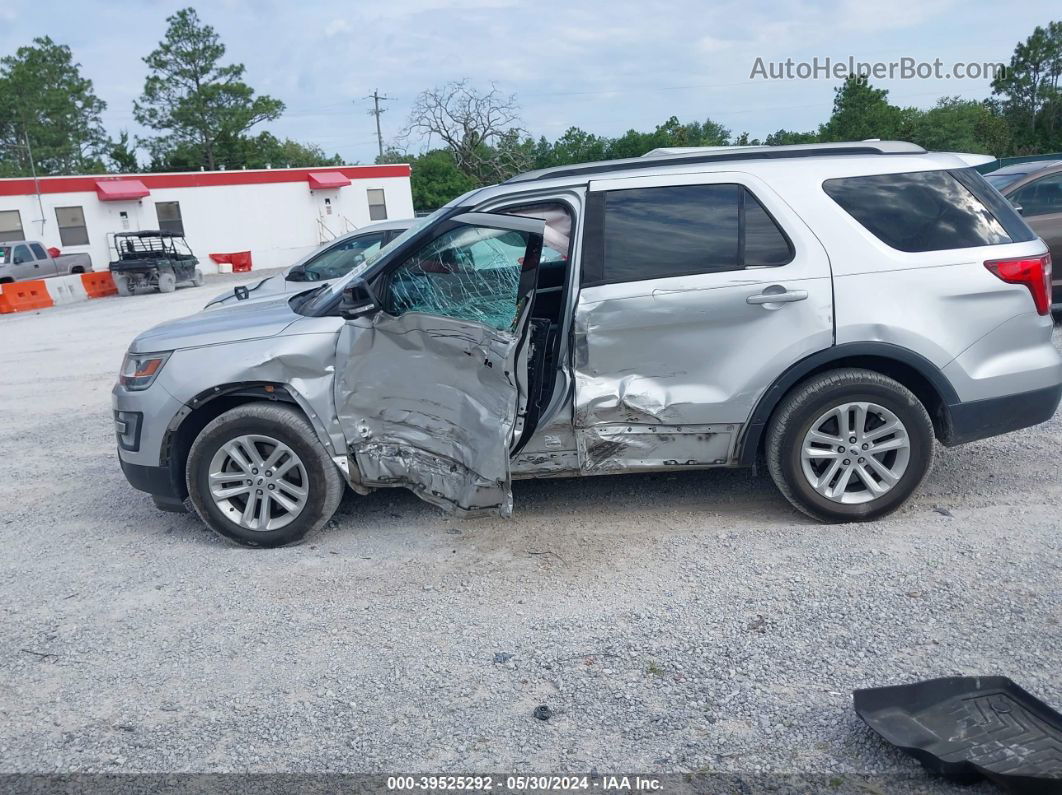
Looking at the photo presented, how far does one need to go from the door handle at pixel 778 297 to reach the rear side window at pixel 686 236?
0.55 feet

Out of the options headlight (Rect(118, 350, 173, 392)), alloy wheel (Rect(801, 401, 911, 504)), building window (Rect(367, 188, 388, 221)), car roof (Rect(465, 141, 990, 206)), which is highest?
building window (Rect(367, 188, 388, 221))

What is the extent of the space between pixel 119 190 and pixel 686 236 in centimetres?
3665

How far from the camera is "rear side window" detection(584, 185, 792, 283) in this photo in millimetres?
4582

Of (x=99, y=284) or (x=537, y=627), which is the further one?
(x=99, y=284)

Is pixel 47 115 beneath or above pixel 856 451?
above

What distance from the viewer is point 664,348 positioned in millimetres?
4559

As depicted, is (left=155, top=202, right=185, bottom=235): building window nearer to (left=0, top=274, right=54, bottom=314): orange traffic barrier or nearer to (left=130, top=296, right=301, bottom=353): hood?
(left=0, top=274, right=54, bottom=314): orange traffic barrier

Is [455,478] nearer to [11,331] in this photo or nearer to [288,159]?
[11,331]

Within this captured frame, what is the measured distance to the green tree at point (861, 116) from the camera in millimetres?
45312

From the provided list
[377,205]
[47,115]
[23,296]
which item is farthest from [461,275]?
[47,115]

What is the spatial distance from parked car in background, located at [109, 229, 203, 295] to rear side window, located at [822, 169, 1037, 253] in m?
23.6

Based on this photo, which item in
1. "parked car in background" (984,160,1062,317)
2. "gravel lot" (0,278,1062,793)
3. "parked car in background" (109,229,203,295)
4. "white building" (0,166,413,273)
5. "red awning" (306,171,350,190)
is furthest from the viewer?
"red awning" (306,171,350,190)

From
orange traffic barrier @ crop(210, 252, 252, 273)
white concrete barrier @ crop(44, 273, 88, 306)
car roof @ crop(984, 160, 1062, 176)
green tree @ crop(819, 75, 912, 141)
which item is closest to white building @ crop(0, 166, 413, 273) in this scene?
orange traffic barrier @ crop(210, 252, 252, 273)

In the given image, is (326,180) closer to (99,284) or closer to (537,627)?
(99,284)
